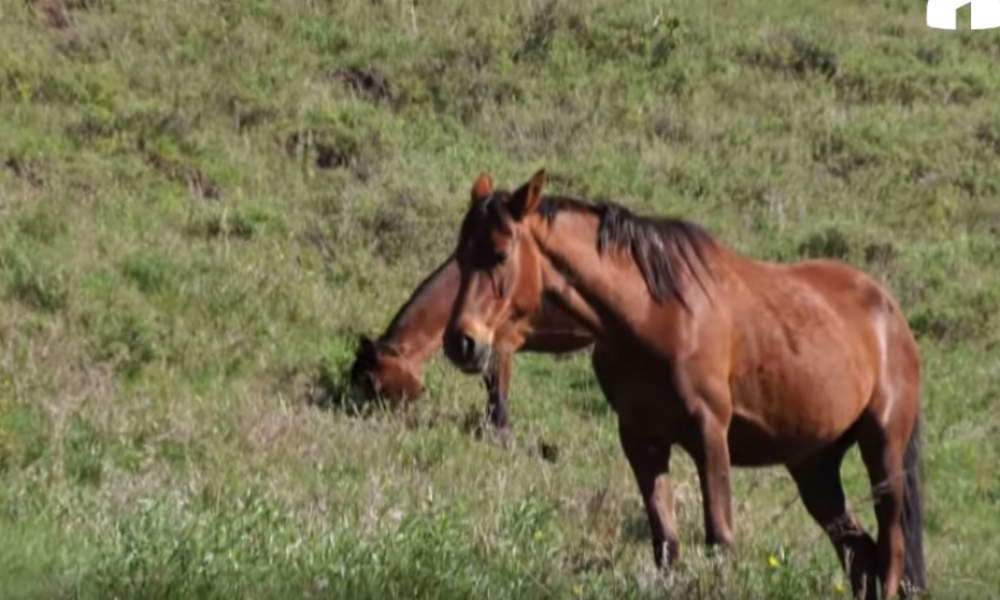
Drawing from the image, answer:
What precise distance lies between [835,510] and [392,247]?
867 cm

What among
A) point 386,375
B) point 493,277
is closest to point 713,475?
point 493,277

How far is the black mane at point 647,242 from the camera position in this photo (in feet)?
28.1

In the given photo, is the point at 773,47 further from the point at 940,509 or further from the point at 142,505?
the point at 142,505

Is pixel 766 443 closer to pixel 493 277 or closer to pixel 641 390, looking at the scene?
pixel 641 390

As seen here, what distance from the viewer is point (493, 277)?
8.12m

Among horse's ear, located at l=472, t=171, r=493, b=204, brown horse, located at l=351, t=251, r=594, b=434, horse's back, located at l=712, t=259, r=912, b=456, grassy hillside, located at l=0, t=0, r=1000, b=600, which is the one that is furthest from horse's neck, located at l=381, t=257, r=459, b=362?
horse's ear, located at l=472, t=171, r=493, b=204

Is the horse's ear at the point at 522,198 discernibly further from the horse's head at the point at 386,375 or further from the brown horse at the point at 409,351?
the horse's head at the point at 386,375

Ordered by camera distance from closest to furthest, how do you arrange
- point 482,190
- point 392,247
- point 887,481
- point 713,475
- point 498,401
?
1. point 713,475
2. point 482,190
3. point 887,481
4. point 498,401
5. point 392,247

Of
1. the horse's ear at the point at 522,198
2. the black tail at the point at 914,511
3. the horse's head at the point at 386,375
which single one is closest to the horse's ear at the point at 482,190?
the horse's ear at the point at 522,198

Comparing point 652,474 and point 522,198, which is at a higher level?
point 522,198

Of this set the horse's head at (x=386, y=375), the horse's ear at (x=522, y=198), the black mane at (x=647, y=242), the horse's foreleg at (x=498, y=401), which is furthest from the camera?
the horse's foreleg at (x=498, y=401)

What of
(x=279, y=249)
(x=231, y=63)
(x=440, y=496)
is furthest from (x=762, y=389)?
(x=231, y=63)

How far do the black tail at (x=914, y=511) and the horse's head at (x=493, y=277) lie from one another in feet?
8.12

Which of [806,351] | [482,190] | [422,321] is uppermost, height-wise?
[482,190]
